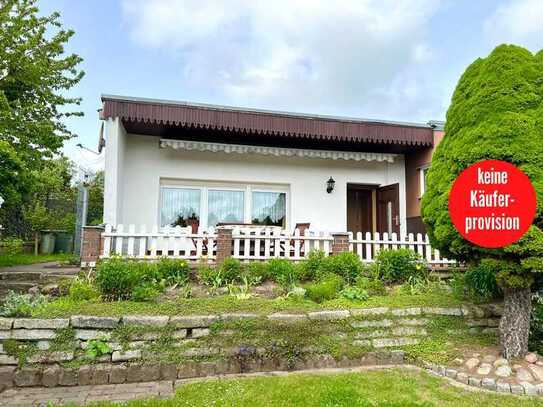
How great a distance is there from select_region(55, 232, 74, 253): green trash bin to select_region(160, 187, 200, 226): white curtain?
23.7ft

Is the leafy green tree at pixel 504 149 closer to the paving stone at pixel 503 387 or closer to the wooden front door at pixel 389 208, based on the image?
the paving stone at pixel 503 387

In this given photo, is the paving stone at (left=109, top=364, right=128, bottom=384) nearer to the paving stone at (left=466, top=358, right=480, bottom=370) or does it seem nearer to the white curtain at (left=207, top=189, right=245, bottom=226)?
the paving stone at (left=466, top=358, right=480, bottom=370)

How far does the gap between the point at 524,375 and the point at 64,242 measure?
52.2ft

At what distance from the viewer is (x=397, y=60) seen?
1437 centimetres

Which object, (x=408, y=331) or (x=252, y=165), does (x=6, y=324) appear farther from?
(x=252, y=165)

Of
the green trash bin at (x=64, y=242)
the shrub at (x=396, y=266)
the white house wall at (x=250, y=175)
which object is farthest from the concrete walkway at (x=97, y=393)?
the green trash bin at (x=64, y=242)

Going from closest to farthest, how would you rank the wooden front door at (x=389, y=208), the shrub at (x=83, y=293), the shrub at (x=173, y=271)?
the shrub at (x=83, y=293)
the shrub at (x=173, y=271)
the wooden front door at (x=389, y=208)

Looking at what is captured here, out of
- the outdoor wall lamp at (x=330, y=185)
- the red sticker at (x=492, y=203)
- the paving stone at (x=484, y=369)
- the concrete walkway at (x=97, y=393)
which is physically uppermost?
the outdoor wall lamp at (x=330, y=185)

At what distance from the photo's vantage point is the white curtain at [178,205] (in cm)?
1066

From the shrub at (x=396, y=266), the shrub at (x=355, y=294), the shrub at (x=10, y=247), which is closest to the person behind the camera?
the shrub at (x=355, y=294)

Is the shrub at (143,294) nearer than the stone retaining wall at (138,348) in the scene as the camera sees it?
No

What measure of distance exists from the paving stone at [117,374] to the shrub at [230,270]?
2.61 m

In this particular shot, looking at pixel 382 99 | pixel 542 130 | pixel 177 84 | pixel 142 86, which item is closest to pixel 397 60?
pixel 382 99

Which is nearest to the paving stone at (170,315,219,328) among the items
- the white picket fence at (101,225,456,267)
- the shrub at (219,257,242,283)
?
the shrub at (219,257,242,283)
